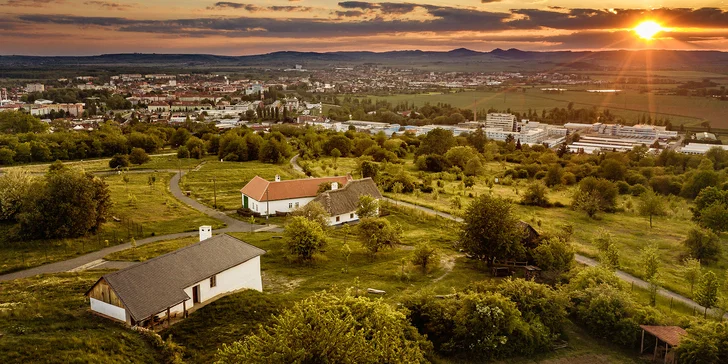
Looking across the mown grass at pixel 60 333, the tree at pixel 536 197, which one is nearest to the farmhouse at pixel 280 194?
the tree at pixel 536 197

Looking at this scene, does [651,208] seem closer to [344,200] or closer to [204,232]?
[344,200]

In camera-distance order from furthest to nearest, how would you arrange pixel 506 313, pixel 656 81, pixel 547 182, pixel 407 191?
pixel 656 81 < pixel 547 182 < pixel 407 191 < pixel 506 313

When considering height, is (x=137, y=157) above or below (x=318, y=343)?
below

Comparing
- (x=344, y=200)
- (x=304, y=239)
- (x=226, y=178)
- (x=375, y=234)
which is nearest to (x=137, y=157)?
(x=226, y=178)

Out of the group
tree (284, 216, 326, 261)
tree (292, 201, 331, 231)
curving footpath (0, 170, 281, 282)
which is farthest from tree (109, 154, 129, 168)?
tree (284, 216, 326, 261)

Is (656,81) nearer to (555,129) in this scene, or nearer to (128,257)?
(555,129)

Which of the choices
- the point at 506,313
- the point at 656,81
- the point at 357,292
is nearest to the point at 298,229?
the point at 357,292
